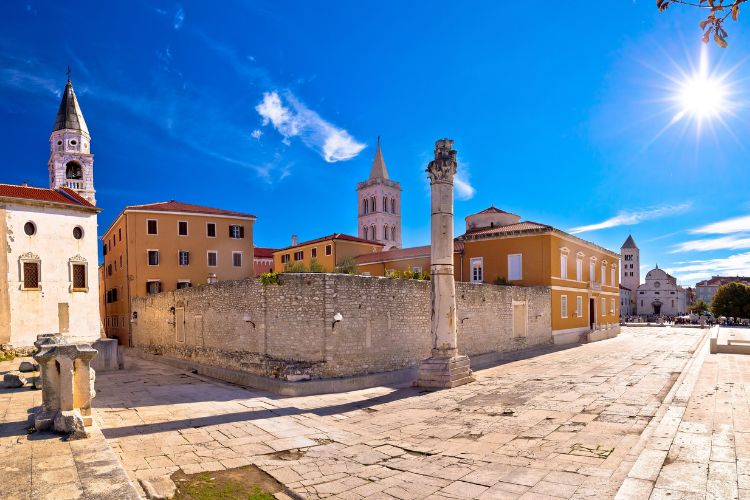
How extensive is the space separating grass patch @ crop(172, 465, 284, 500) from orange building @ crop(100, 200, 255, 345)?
24.4m

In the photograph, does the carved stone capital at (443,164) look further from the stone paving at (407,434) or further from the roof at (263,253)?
the roof at (263,253)

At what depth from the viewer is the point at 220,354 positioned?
56.1 ft

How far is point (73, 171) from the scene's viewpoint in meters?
49.3

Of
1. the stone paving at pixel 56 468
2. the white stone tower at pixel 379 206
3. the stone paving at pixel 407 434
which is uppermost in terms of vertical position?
the white stone tower at pixel 379 206

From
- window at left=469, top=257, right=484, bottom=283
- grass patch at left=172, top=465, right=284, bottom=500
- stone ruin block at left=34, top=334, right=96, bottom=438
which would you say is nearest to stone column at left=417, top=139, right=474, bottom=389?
grass patch at left=172, top=465, right=284, bottom=500

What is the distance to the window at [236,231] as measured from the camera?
3531 cm

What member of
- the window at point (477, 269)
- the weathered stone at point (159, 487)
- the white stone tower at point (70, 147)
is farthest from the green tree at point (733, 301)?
the white stone tower at point (70, 147)

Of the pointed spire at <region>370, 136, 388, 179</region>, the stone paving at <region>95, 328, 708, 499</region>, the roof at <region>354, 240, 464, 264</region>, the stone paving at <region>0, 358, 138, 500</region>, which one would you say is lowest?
the stone paving at <region>95, 328, 708, 499</region>

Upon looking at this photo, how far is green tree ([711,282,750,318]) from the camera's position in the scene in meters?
59.9

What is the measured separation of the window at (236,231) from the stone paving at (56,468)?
28.5 metres

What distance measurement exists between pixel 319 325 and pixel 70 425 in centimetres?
758

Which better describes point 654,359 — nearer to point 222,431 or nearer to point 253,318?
point 253,318

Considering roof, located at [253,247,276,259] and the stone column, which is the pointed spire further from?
the stone column

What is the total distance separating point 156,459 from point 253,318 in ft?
26.4
